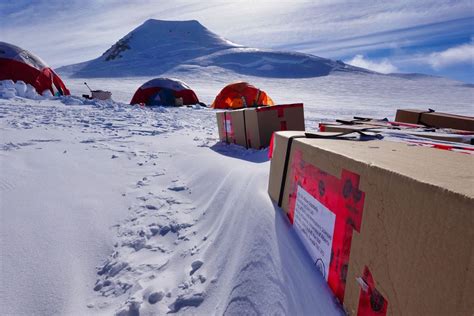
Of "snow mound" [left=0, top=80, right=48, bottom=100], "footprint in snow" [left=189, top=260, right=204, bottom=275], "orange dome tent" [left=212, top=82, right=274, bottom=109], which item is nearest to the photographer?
"footprint in snow" [left=189, top=260, right=204, bottom=275]

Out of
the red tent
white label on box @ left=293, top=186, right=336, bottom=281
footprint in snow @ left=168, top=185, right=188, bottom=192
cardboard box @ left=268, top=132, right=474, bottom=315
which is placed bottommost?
footprint in snow @ left=168, top=185, right=188, bottom=192

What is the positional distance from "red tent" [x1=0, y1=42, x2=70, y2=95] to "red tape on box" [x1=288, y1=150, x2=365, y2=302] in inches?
495

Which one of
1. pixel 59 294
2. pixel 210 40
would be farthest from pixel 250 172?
pixel 210 40

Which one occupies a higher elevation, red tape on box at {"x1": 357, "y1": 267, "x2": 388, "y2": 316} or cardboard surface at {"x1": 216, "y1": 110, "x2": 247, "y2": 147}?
red tape on box at {"x1": 357, "y1": 267, "x2": 388, "y2": 316}

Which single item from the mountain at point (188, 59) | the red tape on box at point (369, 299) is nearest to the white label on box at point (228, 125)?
the red tape on box at point (369, 299)

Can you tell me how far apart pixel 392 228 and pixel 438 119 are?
2.64 meters

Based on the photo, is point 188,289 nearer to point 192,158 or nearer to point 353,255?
point 353,255

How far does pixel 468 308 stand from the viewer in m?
0.54

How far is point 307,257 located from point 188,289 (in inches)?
20.1

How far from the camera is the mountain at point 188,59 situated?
46.0 m

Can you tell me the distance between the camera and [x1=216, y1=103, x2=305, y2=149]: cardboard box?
3.61m

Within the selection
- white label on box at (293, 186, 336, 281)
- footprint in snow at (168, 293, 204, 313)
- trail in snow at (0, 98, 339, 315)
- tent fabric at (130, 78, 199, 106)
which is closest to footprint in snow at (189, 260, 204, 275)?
trail in snow at (0, 98, 339, 315)

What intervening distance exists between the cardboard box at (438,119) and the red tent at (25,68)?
11969 millimetres

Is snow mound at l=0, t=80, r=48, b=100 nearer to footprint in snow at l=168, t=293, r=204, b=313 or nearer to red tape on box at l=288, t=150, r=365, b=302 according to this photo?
footprint in snow at l=168, t=293, r=204, b=313
